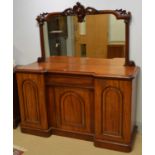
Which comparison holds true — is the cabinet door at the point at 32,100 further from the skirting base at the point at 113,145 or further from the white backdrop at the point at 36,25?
the skirting base at the point at 113,145

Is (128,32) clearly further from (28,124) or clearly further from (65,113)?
(28,124)

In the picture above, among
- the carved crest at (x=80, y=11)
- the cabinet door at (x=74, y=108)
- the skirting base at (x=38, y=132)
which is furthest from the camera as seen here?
the skirting base at (x=38, y=132)

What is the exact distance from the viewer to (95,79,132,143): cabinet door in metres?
2.11

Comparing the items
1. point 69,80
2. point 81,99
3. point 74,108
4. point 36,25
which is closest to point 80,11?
point 36,25

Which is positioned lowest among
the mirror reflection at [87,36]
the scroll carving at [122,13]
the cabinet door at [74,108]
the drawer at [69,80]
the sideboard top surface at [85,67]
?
the cabinet door at [74,108]

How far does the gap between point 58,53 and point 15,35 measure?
736mm

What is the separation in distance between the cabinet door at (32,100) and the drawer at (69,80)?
4.1 inches

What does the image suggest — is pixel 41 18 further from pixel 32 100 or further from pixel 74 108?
pixel 74 108

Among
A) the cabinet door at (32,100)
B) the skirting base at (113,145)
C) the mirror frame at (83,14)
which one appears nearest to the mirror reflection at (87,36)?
the mirror frame at (83,14)

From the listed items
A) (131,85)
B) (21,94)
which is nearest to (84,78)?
(131,85)

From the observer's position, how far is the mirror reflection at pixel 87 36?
2.42m

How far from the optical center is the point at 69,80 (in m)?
2.34

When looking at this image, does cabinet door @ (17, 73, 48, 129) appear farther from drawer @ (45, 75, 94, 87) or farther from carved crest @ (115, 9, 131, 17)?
carved crest @ (115, 9, 131, 17)

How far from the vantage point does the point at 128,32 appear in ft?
7.73
